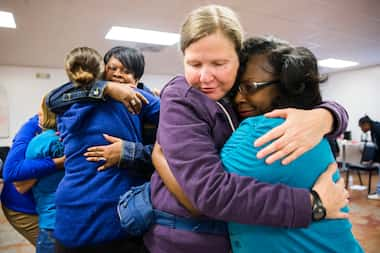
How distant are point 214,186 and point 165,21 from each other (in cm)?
407

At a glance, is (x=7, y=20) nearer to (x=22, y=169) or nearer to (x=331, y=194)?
(x=22, y=169)

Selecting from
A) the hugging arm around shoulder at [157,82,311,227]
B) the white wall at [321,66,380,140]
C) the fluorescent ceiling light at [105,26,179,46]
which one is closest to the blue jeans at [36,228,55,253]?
the hugging arm around shoulder at [157,82,311,227]

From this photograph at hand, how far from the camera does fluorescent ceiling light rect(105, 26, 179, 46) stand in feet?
15.9

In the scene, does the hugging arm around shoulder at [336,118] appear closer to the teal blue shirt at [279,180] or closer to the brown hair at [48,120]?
the teal blue shirt at [279,180]

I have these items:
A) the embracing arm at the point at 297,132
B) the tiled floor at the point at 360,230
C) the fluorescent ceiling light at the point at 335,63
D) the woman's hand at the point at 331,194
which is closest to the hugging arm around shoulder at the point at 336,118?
the embracing arm at the point at 297,132

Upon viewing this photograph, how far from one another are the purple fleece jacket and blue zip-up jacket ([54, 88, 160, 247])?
9.5 inches

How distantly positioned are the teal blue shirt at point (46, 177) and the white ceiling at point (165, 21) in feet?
8.39

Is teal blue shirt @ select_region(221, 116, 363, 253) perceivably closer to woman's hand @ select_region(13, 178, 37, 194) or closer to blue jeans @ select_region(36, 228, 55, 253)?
blue jeans @ select_region(36, 228, 55, 253)

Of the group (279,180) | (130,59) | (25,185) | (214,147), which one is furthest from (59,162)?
(279,180)

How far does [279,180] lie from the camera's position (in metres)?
0.68

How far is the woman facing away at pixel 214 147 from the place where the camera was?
649 millimetres

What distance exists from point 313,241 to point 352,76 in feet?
32.2

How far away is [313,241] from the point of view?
27.4 inches

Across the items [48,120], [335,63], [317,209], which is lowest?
[317,209]
